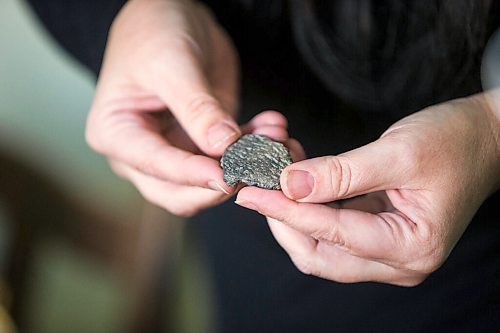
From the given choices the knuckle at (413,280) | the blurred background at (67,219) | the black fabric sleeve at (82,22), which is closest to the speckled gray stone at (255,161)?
the knuckle at (413,280)

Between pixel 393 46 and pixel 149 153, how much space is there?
0.22 m

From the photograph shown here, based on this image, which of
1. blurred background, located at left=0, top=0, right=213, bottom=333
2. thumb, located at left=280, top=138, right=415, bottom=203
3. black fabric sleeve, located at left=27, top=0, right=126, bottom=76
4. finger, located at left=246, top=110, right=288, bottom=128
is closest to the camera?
thumb, located at left=280, top=138, right=415, bottom=203

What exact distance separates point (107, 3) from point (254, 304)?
0.38m

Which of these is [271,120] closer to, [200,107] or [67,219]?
Answer: [200,107]

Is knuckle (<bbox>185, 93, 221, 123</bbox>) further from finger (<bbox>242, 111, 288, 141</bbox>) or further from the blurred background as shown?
the blurred background

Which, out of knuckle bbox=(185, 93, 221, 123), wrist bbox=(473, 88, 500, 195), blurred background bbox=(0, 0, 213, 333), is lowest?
blurred background bbox=(0, 0, 213, 333)

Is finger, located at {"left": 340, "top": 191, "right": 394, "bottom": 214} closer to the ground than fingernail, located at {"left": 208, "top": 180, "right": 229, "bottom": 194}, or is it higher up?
closer to the ground

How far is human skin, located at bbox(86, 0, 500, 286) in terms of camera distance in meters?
0.37

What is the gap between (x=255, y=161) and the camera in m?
0.42

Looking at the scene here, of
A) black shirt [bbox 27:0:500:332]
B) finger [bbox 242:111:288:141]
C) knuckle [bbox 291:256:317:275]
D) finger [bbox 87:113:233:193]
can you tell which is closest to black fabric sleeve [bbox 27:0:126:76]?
black shirt [bbox 27:0:500:332]

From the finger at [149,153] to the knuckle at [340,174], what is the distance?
0.08 metres

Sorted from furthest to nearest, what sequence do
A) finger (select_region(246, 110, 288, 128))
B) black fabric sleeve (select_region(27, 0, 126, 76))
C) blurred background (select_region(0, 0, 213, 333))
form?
blurred background (select_region(0, 0, 213, 333))
black fabric sleeve (select_region(27, 0, 126, 76))
finger (select_region(246, 110, 288, 128))

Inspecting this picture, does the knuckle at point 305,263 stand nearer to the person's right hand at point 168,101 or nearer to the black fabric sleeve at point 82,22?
the person's right hand at point 168,101

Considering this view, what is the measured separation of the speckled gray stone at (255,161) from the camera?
0.40 meters
